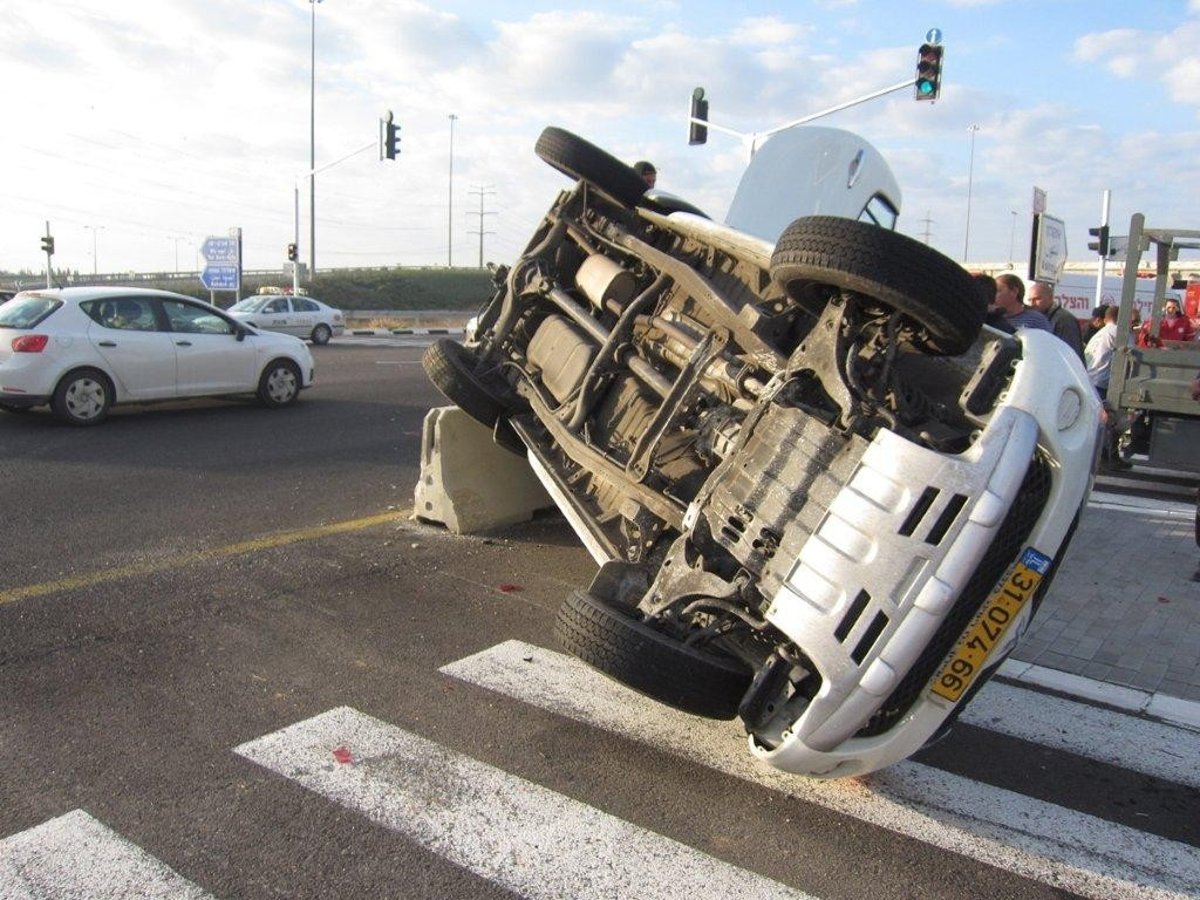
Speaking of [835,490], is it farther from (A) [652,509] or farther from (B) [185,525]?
(B) [185,525]

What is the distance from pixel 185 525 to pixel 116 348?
16.2 ft

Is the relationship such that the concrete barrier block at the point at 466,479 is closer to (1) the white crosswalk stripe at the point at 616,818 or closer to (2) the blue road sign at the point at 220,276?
(1) the white crosswalk stripe at the point at 616,818

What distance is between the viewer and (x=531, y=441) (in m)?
5.98

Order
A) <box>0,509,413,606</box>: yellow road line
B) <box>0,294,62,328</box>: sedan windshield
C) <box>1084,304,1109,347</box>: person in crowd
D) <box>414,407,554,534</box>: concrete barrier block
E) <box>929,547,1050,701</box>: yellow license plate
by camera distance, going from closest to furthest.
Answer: <box>929,547,1050,701</box>: yellow license plate, <box>0,509,413,606</box>: yellow road line, <box>414,407,554,534</box>: concrete barrier block, <box>0,294,62,328</box>: sedan windshield, <box>1084,304,1109,347</box>: person in crowd

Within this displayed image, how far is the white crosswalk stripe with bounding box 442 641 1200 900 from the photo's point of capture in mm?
3184

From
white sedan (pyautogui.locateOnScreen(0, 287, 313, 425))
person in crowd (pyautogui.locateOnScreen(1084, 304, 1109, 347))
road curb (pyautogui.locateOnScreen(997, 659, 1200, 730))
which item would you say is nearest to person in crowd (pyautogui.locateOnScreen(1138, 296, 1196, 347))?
person in crowd (pyautogui.locateOnScreen(1084, 304, 1109, 347))

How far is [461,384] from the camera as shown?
6.23 m

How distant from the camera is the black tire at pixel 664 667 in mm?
3354

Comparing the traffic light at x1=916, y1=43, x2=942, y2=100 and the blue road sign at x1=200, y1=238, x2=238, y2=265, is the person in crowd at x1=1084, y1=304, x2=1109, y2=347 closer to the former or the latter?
the traffic light at x1=916, y1=43, x2=942, y2=100

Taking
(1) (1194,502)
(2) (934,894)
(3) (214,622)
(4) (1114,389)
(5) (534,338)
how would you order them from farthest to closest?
(4) (1114,389)
(1) (1194,502)
(5) (534,338)
(3) (214,622)
(2) (934,894)

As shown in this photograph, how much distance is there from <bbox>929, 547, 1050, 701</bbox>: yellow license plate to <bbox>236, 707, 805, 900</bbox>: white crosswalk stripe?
0.82 m

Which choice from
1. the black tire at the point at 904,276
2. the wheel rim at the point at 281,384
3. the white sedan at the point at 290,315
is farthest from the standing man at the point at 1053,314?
the white sedan at the point at 290,315

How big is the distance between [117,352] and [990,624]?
10.1 meters

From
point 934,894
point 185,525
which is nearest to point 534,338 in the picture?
point 185,525
